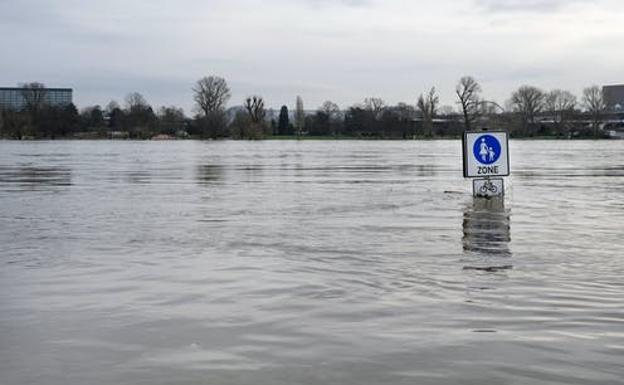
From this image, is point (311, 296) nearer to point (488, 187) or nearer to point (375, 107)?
point (488, 187)

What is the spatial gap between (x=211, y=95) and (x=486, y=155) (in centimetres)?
14947

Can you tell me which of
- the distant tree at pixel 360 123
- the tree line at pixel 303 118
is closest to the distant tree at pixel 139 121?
the tree line at pixel 303 118

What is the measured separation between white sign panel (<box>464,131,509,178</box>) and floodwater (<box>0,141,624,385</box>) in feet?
6.53

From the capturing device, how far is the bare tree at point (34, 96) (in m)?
140

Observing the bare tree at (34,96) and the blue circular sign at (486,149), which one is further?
the bare tree at (34,96)

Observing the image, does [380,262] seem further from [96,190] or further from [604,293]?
[96,190]

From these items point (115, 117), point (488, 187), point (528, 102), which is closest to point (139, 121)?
point (115, 117)

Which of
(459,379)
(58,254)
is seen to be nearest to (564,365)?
(459,379)

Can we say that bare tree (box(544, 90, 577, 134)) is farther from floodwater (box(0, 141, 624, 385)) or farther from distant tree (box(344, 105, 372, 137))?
floodwater (box(0, 141, 624, 385))

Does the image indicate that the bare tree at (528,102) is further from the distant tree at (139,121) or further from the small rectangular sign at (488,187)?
the small rectangular sign at (488,187)

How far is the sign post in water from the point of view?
17.1 metres

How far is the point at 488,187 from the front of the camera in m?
17.6

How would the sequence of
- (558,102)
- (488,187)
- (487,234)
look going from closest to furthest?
(487,234), (488,187), (558,102)

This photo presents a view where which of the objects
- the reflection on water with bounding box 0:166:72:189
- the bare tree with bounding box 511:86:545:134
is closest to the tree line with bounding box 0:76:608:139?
the bare tree with bounding box 511:86:545:134
